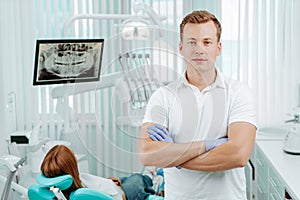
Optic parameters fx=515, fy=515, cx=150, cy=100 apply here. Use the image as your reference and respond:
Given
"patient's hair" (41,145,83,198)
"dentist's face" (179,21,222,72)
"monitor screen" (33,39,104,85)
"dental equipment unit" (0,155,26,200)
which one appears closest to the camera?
"dentist's face" (179,21,222,72)

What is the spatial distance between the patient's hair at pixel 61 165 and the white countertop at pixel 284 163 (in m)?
0.92

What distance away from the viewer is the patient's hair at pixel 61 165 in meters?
2.20

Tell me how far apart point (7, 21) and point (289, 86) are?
1899 mm

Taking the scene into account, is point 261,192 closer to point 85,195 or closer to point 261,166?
point 261,166

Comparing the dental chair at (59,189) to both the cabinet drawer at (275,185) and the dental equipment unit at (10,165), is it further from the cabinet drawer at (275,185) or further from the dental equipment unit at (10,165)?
A: the cabinet drawer at (275,185)

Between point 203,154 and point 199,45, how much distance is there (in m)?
0.34

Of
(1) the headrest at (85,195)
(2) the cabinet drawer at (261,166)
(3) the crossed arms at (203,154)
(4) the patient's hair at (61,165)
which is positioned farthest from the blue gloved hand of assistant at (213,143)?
(2) the cabinet drawer at (261,166)

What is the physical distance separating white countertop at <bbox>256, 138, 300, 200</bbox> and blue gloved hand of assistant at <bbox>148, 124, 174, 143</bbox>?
67 cm

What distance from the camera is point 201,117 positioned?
160 cm

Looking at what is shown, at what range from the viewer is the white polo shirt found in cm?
162

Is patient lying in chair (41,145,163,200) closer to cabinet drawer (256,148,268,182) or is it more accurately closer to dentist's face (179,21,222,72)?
cabinet drawer (256,148,268,182)

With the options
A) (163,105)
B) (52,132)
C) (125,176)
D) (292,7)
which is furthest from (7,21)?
(163,105)

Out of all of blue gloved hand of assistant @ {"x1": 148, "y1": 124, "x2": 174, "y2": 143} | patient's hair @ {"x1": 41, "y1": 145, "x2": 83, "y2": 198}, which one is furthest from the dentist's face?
patient's hair @ {"x1": 41, "y1": 145, "x2": 83, "y2": 198}

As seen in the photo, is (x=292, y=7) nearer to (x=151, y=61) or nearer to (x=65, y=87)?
(x=65, y=87)
